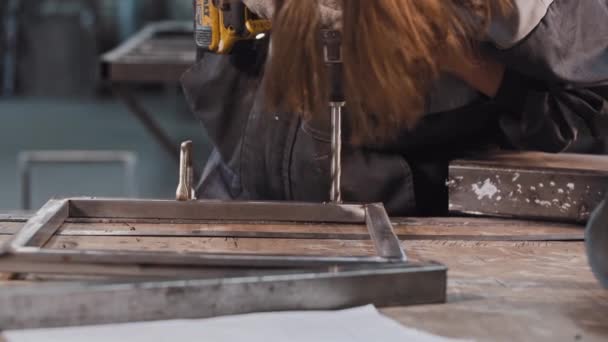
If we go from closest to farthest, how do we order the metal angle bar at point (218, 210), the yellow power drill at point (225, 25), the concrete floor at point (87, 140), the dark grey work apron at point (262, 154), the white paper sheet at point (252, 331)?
the white paper sheet at point (252, 331), the metal angle bar at point (218, 210), the yellow power drill at point (225, 25), the dark grey work apron at point (262, 154), the concrete floor at point (87, 140)

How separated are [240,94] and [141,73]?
3.98 feet

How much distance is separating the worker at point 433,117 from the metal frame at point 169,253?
0.12 m

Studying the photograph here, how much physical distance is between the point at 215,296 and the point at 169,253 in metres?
0.09

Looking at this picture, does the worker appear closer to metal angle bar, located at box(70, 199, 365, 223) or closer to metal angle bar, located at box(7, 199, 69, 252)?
metal angle bar, located at box(70, 199, 365, 223)

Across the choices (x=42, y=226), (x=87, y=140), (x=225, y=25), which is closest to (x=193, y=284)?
(x=42, y=226)

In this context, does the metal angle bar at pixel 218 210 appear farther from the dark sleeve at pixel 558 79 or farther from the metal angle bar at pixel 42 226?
the dark sleeve at pixel 558 79

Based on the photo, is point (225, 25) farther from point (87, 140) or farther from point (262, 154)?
point (87, 140)

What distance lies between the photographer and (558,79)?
49.4 inches

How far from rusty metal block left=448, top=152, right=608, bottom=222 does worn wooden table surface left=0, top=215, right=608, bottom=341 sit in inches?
0.8

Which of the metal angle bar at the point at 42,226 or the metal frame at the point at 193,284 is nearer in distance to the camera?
the metal frame at the point at 193,284

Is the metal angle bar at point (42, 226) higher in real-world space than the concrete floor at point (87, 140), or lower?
higher

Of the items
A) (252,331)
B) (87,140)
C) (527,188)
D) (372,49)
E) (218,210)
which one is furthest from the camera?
(87,140)

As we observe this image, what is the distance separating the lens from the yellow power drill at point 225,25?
125 cm

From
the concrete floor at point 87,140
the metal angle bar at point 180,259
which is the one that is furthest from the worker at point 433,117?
the concrete floor at point 87,140
